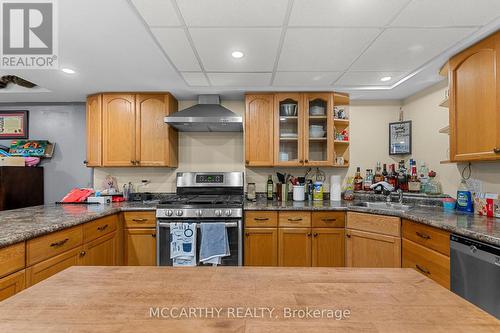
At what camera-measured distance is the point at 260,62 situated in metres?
2.17

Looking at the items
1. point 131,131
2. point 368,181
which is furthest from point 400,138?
point 131,131

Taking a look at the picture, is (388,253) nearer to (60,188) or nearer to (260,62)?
(260,62)

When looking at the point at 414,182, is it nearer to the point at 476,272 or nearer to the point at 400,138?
the point at 400,138

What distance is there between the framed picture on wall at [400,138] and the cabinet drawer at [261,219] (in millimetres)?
1785

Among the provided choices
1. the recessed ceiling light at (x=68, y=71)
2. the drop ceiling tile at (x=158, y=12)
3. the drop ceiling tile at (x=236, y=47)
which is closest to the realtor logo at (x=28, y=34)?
the recessed ceiling light at (x=68, y=71)

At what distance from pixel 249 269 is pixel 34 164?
3681 millimetres

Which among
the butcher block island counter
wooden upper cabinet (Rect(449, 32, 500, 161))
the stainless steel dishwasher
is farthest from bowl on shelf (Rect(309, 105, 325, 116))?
the butcher block island counter

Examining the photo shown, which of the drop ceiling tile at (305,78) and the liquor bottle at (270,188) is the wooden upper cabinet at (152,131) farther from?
the drop ceiling tile at (305,78)

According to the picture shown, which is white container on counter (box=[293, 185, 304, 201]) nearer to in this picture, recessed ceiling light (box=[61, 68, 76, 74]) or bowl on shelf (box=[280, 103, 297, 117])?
bowl on shelf (box=[280, 103, 297, 117])

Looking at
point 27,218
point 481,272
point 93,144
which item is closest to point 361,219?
point 481,272

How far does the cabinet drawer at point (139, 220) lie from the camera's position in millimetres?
2555

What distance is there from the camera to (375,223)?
233 cm

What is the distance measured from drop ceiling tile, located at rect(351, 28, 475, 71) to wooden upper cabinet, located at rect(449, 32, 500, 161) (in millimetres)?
188

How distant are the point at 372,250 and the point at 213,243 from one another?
1491mm
